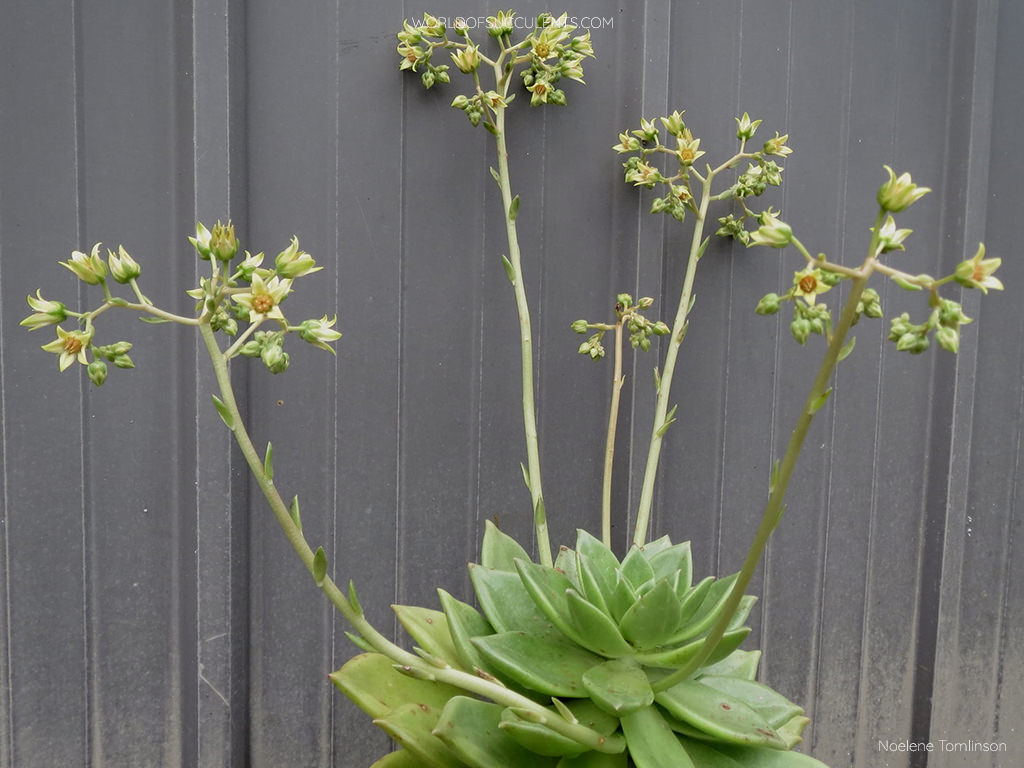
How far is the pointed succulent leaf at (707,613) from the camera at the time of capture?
92cm

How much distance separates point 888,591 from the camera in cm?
153

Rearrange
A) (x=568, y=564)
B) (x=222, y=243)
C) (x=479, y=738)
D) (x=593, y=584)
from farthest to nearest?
(x=568, y=564) < (x=593, y=584) < (x=479, y=738) < (x=222, y=243)

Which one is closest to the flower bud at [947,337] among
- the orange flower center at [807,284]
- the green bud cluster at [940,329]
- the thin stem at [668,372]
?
the green bud cluster at [940,329]

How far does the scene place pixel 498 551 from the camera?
1044 mm

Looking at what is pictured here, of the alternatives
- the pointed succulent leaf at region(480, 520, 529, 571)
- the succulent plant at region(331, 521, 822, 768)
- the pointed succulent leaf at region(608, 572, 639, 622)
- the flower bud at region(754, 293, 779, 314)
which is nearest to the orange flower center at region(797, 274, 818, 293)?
the flower bud at region(754, 293, 779, 314)

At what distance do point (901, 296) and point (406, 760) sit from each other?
123 cm

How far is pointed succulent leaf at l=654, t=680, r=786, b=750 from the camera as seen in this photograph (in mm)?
808

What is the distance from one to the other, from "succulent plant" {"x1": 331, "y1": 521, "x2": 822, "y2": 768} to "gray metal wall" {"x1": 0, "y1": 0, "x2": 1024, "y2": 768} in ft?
1.36

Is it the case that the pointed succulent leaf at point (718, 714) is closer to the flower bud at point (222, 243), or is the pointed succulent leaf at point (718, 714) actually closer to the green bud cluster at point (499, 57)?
the flower bud at point (222, 243)

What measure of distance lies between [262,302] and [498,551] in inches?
19.4

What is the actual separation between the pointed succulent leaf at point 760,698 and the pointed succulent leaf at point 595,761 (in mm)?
142

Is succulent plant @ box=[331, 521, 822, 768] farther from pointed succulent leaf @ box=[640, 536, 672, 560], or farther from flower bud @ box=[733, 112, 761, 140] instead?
flower bud @ box=[733, 112, 761, 140]

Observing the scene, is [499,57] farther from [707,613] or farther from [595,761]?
[595,761]

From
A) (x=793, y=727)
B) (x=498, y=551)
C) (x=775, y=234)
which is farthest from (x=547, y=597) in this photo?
(x=775, y=234)
